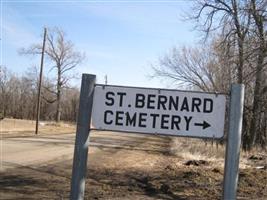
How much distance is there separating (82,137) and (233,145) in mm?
1080

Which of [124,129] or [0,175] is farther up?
[124,129]

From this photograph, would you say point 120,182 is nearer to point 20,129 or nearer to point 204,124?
point 204,124

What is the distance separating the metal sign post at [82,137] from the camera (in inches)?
150

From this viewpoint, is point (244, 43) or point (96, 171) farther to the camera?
point (244, 43)

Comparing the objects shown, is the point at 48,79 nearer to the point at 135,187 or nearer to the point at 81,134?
the point at 135,187

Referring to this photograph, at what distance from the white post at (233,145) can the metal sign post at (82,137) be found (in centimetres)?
101

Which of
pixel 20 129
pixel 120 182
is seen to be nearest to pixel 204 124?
pixel 120 182

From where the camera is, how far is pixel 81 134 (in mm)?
3826

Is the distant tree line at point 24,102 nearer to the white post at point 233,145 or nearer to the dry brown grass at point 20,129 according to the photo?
the dry brown grass at point 20,129

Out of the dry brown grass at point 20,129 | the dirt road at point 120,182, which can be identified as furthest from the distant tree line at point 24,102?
the dirt road at point 120,182

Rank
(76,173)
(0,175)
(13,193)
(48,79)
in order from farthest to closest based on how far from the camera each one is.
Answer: (48,79)
(0,175)
(13,193)
(76,173)

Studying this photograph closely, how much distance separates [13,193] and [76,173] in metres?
7.83

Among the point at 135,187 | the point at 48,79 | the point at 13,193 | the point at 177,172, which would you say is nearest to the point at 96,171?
the point at 177,172

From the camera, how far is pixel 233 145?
3666 mm
